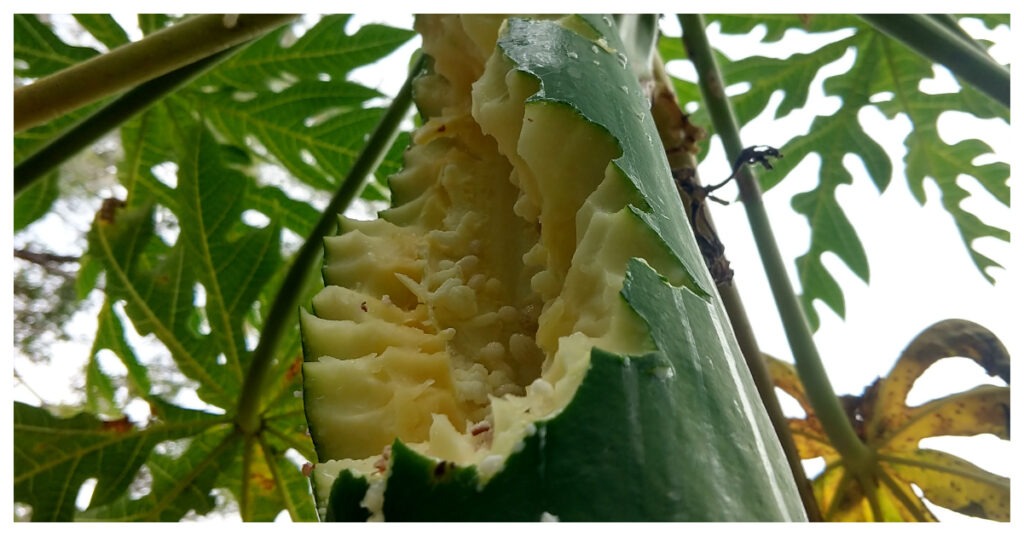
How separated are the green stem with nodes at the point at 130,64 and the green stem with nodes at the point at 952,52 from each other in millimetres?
507

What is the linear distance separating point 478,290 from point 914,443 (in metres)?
0.51

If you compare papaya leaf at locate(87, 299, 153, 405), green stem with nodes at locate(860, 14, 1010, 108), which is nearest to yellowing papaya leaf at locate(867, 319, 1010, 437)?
green stem with nodes at locate(860, 14, 1010, 108)

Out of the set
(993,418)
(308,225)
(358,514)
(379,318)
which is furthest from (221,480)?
(993,418)

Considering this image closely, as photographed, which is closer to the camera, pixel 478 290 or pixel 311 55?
pixel 478 290

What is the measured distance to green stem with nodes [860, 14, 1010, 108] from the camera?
68 cm

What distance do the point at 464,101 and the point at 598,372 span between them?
0.32m

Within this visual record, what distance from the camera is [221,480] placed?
2.81 feet

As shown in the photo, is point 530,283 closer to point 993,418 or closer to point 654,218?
point 654,218

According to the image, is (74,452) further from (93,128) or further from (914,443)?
(914,443)

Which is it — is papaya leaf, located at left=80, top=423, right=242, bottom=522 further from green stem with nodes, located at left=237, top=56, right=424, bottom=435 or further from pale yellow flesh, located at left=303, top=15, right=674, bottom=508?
pale yellow flesh, located at left=303, top=15, right=674, bottom=508

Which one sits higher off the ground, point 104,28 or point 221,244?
point 104,28

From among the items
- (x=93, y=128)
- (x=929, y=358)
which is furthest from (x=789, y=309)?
(x=93, y=128)

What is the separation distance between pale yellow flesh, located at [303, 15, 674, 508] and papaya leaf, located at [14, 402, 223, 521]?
444mm

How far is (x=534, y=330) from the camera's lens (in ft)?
1.51
